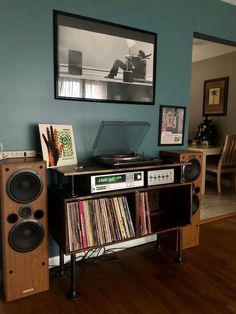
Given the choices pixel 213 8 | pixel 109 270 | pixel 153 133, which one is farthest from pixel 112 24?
pixel 109 270

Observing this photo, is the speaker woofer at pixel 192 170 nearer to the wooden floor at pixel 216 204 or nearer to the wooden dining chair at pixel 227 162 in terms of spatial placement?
the wooden floor at pixel 216 204

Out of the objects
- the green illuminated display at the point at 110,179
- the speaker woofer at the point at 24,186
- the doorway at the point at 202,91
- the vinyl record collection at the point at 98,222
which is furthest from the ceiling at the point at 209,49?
the speaker woofer at the point at 24,186

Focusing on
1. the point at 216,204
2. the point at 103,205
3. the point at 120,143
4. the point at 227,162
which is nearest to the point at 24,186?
the point at 103,205

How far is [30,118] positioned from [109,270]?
124 cm

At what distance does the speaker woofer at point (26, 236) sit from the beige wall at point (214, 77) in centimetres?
377

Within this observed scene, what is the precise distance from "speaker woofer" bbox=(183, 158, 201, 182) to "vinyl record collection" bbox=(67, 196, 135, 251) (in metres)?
0.59

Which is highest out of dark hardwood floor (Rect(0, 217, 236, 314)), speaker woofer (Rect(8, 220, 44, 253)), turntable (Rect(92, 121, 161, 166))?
turntable (Rect(92, 121, 161, 166))

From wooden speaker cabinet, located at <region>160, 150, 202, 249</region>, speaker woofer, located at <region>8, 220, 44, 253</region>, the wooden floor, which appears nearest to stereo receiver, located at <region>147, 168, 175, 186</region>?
wooden speaker cabinet, located at <region>160, 150, 202, 249</region>

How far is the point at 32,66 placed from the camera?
172cm

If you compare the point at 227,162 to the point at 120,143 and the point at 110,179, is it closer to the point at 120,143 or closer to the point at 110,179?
the point at 120,143

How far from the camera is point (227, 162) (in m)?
4.00

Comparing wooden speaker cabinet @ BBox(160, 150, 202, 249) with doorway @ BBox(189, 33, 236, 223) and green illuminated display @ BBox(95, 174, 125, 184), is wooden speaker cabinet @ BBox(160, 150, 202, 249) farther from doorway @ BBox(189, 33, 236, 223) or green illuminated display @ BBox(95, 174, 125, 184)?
doorway @ BBox(189, 33, 236, 223)

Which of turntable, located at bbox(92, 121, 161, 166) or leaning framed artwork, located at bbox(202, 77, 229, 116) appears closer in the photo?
turntable, located at bbox(92, 121, 161, 166)

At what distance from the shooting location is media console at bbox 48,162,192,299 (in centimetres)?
154
